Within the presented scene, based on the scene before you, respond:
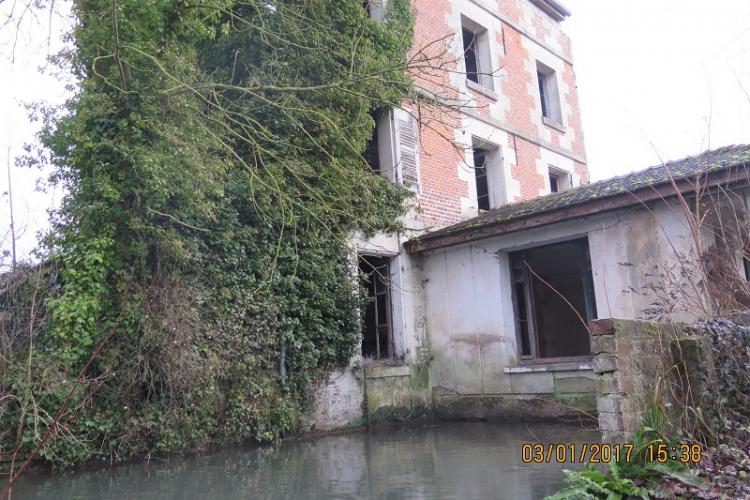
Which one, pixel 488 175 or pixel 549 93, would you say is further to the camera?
pixel 549 93

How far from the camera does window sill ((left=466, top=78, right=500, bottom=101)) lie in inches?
496

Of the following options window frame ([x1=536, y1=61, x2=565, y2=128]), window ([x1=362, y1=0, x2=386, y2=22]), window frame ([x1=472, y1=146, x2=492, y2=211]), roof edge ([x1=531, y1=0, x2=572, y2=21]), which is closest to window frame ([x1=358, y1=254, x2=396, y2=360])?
window frame ([x1=472, y1=146, x2=492, y2=211])

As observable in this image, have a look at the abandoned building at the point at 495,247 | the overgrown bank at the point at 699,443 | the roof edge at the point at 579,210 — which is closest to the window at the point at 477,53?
the abandoned building at the point at 495,247

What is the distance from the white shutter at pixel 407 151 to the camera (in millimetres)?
11062

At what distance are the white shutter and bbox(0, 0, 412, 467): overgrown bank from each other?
2.35 metres

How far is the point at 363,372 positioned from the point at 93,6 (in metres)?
6.56

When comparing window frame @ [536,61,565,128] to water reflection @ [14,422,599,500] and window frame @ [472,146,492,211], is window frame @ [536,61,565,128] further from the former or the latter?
water reflection @ [14,422,599,500]

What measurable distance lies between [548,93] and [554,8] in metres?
2.47

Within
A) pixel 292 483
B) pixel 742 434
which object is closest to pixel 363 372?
pixel 292 483

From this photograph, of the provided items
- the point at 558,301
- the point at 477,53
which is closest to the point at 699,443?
the point at 558,301

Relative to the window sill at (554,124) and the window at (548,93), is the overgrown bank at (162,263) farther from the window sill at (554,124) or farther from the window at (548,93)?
the window at (548,93)

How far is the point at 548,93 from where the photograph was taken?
1566 centimetres

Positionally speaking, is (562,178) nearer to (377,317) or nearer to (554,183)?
(554,183)

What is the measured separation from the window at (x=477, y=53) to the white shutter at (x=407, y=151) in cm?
282
